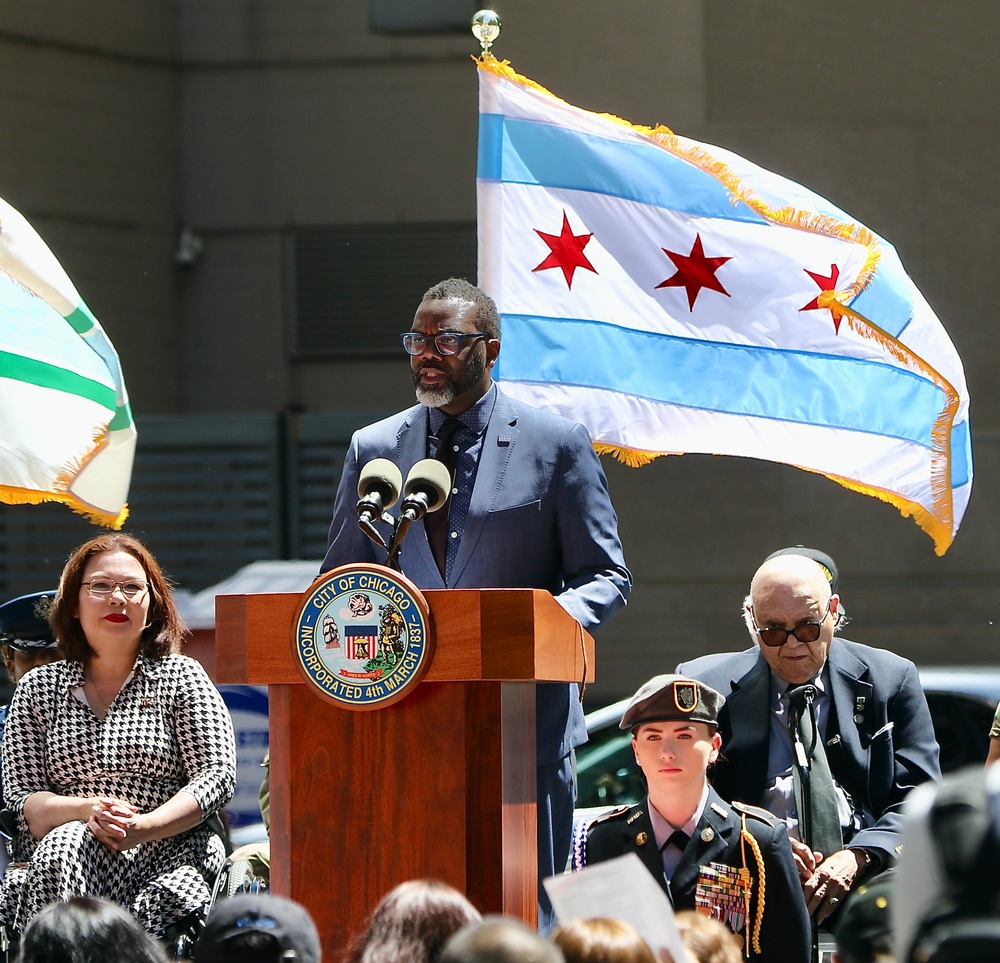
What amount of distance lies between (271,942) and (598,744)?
4250 mm

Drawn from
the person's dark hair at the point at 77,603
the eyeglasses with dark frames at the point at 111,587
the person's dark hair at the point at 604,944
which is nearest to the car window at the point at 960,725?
the person's dark hair at the point at 77,603

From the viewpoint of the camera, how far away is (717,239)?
6430 millimetres

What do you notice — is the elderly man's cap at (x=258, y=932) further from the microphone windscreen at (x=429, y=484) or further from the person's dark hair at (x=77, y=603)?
the person's dark hair at (x=77, y=603)

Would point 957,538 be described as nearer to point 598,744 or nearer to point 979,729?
point 979,729

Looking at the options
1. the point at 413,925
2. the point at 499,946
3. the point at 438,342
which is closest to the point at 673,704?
the point at 438,342

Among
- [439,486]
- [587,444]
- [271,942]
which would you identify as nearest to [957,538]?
[587,444]

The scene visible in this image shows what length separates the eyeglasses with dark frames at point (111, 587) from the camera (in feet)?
15.0

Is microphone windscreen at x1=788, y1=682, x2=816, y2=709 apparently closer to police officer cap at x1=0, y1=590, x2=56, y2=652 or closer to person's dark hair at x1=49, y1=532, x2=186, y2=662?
person's dark hair at x1=49, y1=532, x2=186, y2=662

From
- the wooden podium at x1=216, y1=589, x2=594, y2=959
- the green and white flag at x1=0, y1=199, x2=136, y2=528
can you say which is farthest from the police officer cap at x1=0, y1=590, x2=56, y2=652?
the wooden podium at x1=216, y1=589, x2=594, y2=959

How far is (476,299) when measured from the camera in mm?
4316

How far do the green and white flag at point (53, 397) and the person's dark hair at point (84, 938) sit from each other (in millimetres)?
3209

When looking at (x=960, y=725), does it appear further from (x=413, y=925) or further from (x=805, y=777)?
(x=413, y=925)

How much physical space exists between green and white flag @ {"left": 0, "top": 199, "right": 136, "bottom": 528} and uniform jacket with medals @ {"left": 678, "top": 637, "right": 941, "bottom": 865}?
2.45 meters

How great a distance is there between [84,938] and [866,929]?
1.26m
